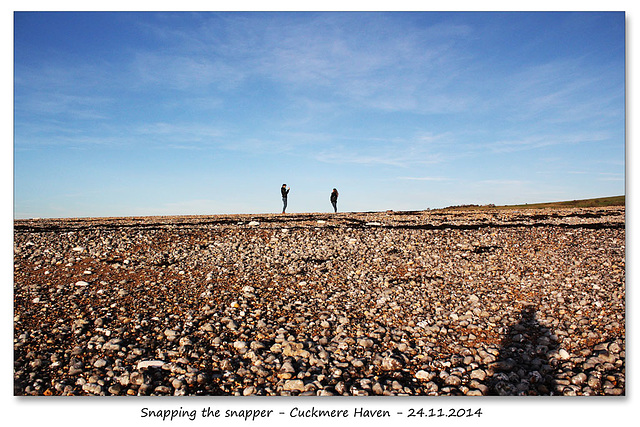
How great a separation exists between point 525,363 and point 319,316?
4115 millimetres

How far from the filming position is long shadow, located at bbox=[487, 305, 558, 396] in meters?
6.10

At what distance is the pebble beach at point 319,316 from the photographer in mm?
6250

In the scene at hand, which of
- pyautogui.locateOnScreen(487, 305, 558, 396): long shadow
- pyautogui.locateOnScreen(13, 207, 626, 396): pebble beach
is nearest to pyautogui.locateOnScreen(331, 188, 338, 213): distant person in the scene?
pyautogui.locateOnScreen(13, 207, 626, 396): pebble beach

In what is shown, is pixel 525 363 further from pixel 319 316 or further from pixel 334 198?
pixel 334 198

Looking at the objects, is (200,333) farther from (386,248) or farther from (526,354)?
(386,248)

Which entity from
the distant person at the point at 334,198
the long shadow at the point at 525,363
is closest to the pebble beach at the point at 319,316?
the long shadow at the point at 525,363

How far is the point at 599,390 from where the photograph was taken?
20.2 feet

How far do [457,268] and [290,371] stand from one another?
24.3 feet

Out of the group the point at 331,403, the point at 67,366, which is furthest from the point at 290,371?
the point at 67,366

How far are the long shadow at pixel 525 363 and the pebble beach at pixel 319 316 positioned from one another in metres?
0.02

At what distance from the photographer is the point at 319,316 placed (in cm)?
853

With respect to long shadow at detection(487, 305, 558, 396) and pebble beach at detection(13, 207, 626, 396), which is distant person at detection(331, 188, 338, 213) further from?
long shadow at detection(487, 305, 558, 396)

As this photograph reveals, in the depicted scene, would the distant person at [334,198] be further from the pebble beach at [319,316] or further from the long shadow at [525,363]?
the long shadow at [525,363]
